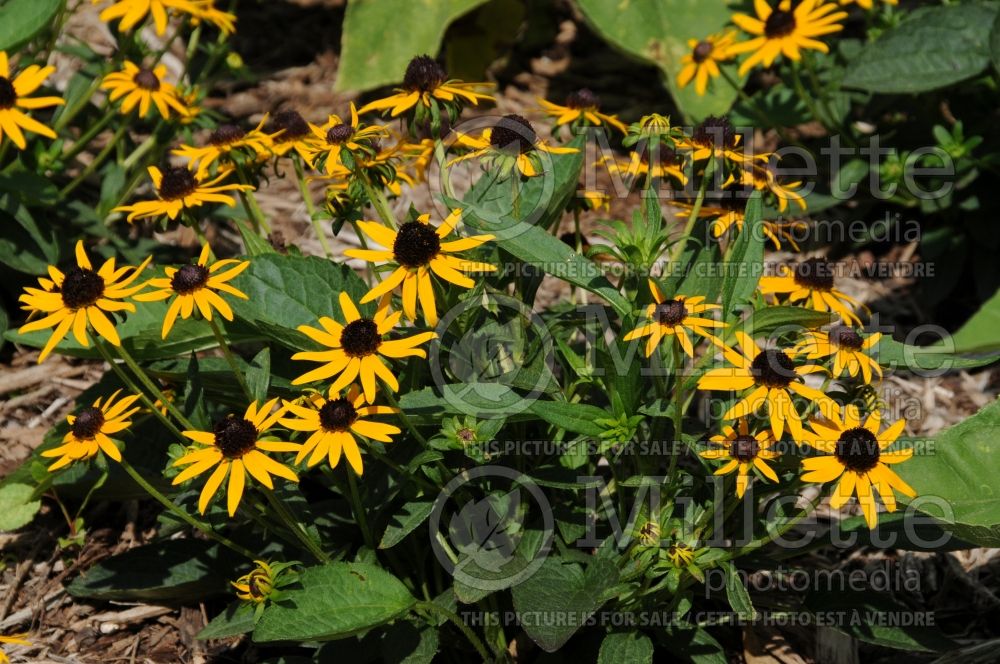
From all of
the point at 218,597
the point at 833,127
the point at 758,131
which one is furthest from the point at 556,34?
the point at 218,597

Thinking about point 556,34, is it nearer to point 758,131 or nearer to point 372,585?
point 758,131

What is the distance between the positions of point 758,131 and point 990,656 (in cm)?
234

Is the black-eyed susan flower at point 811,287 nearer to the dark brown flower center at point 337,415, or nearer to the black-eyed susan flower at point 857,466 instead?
the black-eyed susan flower at point 857,466

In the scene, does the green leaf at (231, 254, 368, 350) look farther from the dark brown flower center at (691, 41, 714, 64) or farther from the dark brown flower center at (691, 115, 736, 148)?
the dark brown flower center at (691, 41, 714, 64)

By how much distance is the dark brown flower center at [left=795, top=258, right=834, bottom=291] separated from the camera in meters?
2.26

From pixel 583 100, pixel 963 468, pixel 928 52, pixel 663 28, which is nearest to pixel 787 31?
pixel 928 52

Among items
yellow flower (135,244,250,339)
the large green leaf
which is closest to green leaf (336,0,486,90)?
the large green leaf

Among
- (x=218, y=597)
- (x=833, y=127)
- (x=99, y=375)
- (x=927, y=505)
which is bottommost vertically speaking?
(x=218, y=597)

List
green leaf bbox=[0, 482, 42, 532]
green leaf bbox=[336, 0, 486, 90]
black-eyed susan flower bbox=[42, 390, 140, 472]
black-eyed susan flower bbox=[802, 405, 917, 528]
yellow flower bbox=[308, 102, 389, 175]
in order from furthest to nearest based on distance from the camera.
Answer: green leaf bbox=[336, 0, 486, 90], green leaf bbox=[0, 482, 42, 532], yellow flower bbox=[308, 102, 389, 175], black-eyed susan flower bbox=[42, 390, 140, 472], black-eyed susan flower bbox=[802, 405, 917, 528]

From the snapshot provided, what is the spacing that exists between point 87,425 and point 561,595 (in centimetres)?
94

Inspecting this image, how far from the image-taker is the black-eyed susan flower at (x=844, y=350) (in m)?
1.91

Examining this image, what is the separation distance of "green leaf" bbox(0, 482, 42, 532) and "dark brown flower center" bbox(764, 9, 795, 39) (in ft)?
7.35

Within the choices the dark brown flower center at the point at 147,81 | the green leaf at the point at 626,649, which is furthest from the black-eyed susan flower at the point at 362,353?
the dark brown flower center at the point at 147,81

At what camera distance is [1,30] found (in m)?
2.82
